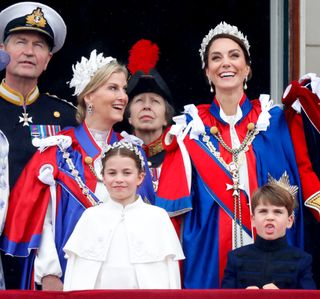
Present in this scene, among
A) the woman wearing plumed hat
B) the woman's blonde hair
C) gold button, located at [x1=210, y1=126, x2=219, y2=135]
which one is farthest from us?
the woman wearing plumed hat

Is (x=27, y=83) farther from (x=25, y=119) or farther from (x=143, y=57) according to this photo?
(x=143, y=57)

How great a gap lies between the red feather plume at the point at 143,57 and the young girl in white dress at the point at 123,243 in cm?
126

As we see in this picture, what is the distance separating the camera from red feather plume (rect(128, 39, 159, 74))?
7.68m

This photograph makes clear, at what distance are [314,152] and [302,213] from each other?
0.32 m

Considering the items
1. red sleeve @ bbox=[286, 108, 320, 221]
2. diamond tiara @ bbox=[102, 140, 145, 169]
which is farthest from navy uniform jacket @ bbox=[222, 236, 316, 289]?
diamond tiara @ bbox=[102, 140, 145, 169]

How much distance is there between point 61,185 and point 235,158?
913 millimetres

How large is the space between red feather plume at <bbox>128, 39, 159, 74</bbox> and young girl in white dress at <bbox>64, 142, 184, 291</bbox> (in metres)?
1.26

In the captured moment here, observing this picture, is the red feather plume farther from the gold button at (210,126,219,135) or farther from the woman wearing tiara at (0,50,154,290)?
the gold button at (210,126,219,135)

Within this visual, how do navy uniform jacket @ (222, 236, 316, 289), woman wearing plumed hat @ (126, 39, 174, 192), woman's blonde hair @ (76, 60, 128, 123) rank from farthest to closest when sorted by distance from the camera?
woman wearing plumed hat @ (126, 39, 174, 192)
woman's blonde hair @ (76, 60, 128, 123)
navy uniform jacket @ (222, 236, 316, 289)

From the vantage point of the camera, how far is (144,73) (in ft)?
25.2

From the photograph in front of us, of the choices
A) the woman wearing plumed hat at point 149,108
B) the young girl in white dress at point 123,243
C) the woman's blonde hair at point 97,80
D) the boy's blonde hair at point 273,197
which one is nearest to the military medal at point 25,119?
the woman's blonde hair at point 97,80

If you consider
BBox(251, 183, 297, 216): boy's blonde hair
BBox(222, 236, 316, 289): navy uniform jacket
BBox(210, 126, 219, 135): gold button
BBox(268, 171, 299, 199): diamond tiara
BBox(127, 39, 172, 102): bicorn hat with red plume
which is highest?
BBox(127, 39, 172, 102): bicorn hat with red plume

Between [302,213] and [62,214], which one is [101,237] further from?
[302,213]

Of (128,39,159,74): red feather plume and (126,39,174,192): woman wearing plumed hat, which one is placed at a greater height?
(128,39,159,74): red feather plume
